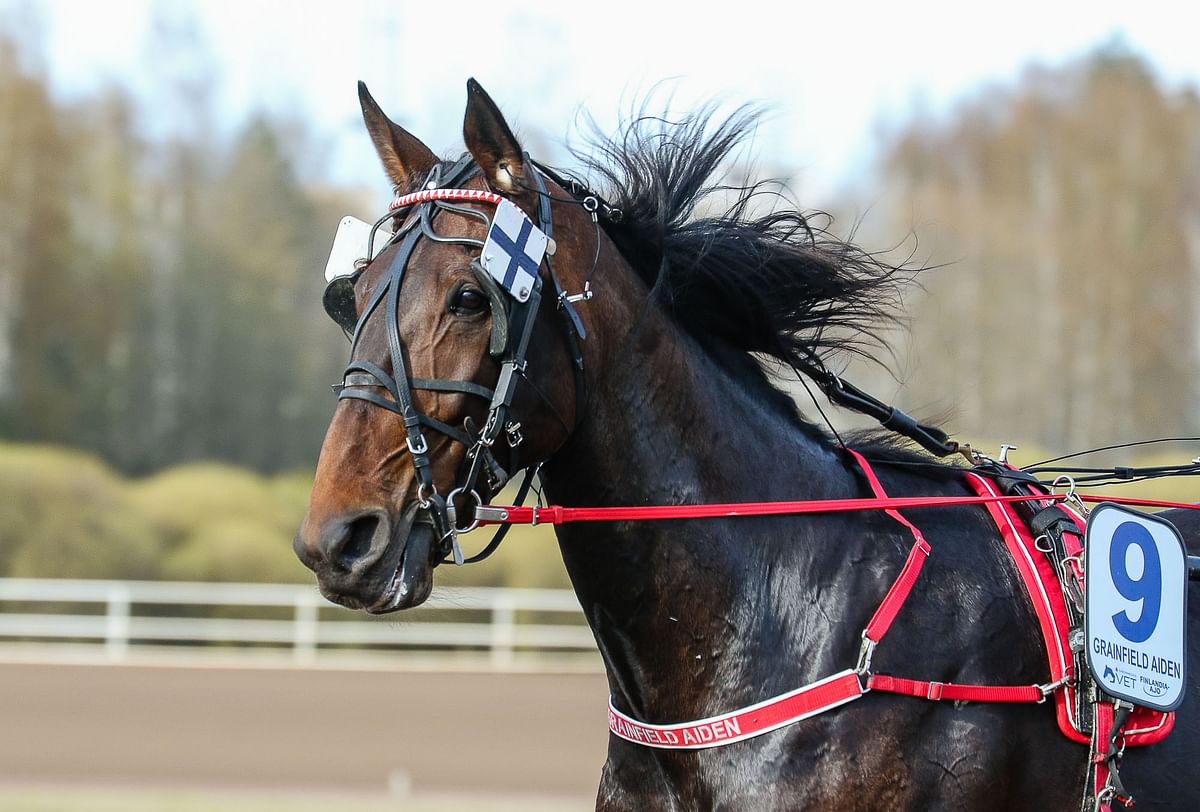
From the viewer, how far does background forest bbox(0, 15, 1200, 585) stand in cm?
2348

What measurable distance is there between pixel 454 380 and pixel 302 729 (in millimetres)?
9012

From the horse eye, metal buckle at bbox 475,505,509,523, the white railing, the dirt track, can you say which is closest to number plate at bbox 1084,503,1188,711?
metal buckle at bbox 475,505,509,523

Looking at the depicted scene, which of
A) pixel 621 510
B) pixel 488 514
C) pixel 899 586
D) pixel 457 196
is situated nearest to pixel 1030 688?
pixel 899 586

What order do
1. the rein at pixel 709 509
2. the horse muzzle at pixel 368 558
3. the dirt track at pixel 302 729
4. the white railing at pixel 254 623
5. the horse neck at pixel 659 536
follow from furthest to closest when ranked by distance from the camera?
the white railing at pixel 254 623 < the dirt track at pixel 302 729 < the horse neck at pixel 659 536 < the rein at pixel 709 509 < the horse muzzle at pixel 368 558

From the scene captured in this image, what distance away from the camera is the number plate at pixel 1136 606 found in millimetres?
2715

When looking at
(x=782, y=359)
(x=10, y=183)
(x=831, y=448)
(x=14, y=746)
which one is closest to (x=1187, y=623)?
(x=831, y=448)

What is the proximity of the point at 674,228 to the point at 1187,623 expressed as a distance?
5.08 feet

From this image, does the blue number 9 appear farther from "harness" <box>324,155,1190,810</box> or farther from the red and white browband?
the red and white browband

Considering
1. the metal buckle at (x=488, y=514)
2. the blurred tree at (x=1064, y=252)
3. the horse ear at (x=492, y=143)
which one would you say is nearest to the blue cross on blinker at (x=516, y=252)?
the horse ear at (x=492, y=143)

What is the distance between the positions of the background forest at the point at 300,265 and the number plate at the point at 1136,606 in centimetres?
1906

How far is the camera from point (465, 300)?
2.47 meters

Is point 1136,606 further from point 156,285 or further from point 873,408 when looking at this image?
point 156,285

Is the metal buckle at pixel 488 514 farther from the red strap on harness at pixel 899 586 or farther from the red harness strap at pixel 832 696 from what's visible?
the red strap on harness at pixel 899 586

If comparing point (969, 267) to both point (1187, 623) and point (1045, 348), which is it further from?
point (1187, 623)
